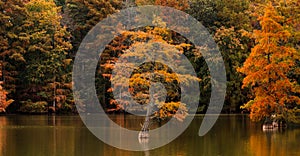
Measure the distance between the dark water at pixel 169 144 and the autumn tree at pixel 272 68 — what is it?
4.83ft

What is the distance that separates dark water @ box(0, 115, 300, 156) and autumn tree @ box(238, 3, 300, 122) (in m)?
1.47

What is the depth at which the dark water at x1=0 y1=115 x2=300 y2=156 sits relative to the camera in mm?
22406

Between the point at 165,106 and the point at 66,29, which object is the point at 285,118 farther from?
the point at 66,29

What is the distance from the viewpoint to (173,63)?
2959 cm

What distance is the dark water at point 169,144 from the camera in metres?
22.4

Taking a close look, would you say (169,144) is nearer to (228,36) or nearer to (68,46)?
(228,36)

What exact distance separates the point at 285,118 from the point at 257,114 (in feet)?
5.50

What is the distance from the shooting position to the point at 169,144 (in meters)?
25.7

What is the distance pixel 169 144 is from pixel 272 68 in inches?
446

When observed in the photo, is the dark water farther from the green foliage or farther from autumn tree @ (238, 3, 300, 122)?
the green foliage

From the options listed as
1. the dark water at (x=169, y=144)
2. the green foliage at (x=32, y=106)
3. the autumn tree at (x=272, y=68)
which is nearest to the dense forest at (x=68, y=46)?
the green foliage at (x=32, y=106)

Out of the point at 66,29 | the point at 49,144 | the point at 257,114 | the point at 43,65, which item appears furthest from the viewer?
the point at 66,29

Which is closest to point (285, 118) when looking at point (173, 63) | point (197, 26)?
point (173, 63)

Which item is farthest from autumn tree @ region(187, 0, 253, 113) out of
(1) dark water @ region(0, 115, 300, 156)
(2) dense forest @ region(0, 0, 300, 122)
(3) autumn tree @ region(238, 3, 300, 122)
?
(1) dark water @ region(0, 115, 300, 156)
